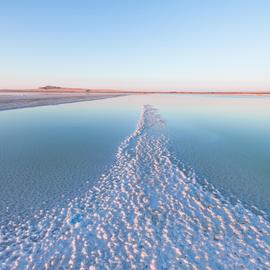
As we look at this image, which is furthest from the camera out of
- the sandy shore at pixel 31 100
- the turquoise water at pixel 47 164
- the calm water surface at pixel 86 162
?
the sandy shore at pixel 31 100

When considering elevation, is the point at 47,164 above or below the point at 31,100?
above

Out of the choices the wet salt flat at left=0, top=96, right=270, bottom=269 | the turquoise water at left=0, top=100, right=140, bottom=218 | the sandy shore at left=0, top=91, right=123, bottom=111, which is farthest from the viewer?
the sandy shore at left=0, top=91, right=123, bottom=111

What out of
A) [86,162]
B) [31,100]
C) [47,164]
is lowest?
[31,100]

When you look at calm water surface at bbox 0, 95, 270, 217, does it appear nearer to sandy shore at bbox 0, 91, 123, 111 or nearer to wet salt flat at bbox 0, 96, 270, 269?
wet salt flat at bbox 0, 96, 270, 269

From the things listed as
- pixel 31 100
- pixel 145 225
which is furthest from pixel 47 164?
pixel 31 100

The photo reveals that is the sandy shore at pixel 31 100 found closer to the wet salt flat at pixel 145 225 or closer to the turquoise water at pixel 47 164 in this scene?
the turquoise water at pixel 47 164

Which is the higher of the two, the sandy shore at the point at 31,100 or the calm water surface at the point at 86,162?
the calm water surface at the point at 86,162

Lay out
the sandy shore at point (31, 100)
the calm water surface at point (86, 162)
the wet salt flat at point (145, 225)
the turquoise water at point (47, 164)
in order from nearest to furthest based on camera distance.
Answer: the wet salt flat at point (145, 225)
the turquoise water at point (47, 164)
the calm water surface at point (86, 162)
the sandy shore at point (31, 100)

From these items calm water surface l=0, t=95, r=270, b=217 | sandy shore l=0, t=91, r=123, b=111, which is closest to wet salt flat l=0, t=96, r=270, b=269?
calm water surface l=0, t=95, r=270, b=217

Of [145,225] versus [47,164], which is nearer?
[145,225]

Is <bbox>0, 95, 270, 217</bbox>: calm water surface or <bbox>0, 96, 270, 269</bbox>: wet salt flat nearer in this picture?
<bbox>0, 96, 270, 269</bbox>: wet salt flat

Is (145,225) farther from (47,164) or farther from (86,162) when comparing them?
(47,164)

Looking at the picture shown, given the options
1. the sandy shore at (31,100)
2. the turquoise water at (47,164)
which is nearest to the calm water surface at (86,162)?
the turquoise water at (47,164)

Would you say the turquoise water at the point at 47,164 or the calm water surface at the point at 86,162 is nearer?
the turquoise water at the point at 47,164
